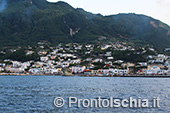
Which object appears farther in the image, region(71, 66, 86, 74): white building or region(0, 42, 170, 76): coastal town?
region(71, 66, 86, 74): white building

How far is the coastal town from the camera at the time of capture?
372 feet

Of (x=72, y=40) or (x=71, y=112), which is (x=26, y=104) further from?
(x=72, y=40)

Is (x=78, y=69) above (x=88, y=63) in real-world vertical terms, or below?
below

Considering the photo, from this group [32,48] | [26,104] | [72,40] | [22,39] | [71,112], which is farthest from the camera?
[72,40]

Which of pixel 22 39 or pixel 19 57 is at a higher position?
pixel 22 39

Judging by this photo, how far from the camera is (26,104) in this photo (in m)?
29.0

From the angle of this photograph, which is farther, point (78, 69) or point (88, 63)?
point (88, 63)

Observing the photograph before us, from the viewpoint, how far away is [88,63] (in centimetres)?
12481

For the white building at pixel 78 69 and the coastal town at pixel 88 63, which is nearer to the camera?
the coastal town at pixel 88 63

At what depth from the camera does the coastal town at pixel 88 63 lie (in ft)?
372

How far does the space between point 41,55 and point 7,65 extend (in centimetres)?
2261

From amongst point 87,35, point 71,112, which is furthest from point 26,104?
point 87,35

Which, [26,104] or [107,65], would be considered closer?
[26,104]

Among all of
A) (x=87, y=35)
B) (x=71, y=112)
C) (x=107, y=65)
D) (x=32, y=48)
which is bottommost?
(x=71, y=112)
